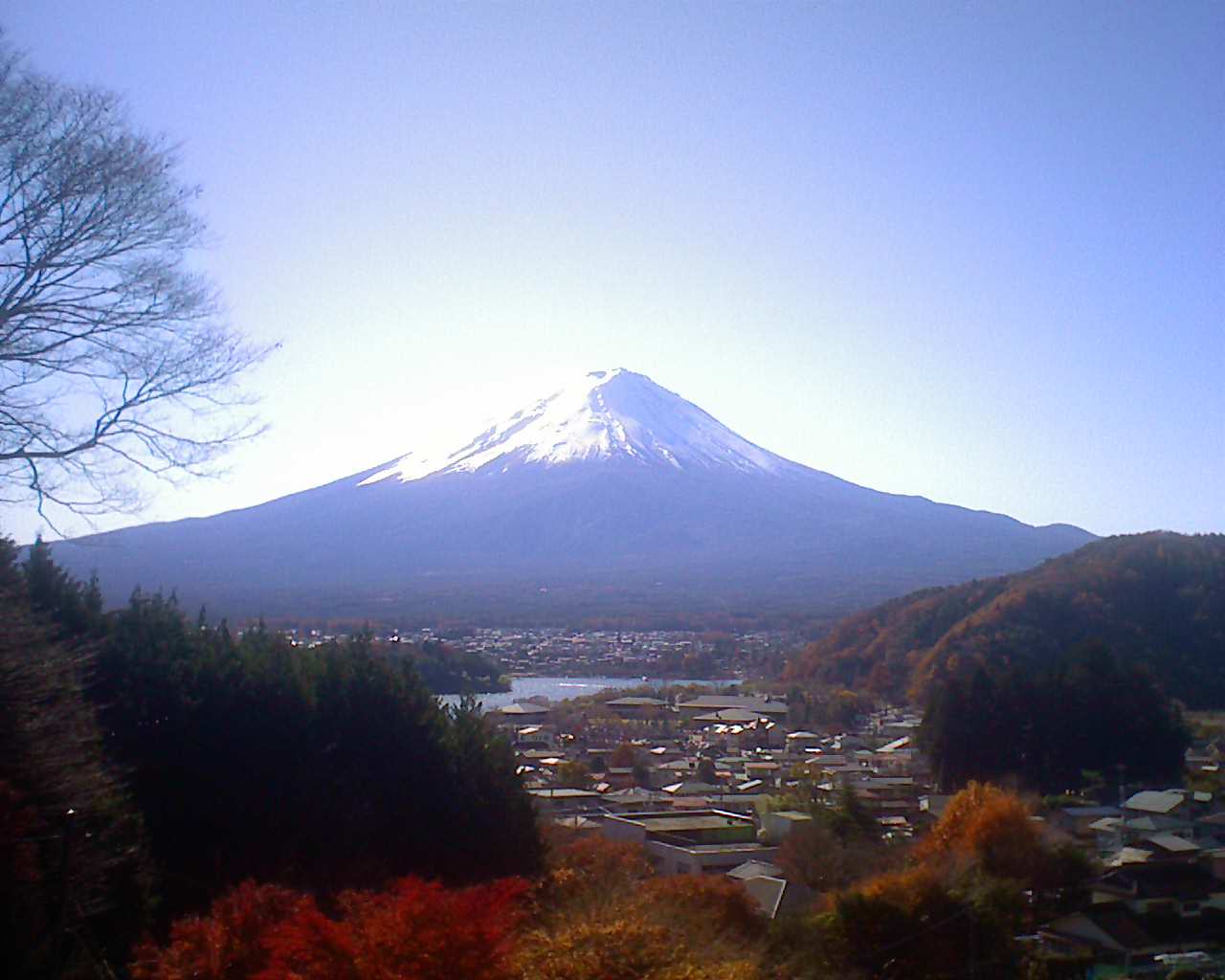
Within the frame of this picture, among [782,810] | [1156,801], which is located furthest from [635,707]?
[1156,801]

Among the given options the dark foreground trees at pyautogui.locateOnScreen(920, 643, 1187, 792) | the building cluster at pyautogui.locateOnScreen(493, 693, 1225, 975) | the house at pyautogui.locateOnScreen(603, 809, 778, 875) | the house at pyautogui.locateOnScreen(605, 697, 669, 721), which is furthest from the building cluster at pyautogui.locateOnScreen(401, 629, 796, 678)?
the house at pyautogui.locateOnScreen(603, 809, 778, 875)

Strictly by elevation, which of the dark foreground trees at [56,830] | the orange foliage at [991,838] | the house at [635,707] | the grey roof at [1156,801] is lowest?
the grey roof at [1156,801]

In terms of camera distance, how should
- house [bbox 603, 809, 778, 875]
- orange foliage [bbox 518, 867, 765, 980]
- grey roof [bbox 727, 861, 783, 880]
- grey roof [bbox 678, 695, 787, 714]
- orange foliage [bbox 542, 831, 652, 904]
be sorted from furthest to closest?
grey roof [bbox 678, 695, 787, 714] → house [bbox 603, 809, 778, 875] → grey roof [bbox 727, 861, 783, 880] → orange foliage [bbox 542, 831, 652, 904] → orange foliage [bbox 518, 867, 765, 980]

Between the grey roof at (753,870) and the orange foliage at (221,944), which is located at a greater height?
the orange foliage at (221,944)

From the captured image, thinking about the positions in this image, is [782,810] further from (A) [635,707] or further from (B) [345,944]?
(B) [345,944]

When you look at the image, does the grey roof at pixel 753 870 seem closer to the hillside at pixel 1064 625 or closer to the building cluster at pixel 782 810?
the building cluster at pixel 782 810

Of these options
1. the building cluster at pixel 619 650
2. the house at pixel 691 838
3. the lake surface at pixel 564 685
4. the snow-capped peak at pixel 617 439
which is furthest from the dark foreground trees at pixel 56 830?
the snow-capped peak at pixel 617 439

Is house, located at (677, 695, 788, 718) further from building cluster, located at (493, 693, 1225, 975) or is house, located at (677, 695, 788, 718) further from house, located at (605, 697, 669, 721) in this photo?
house, located at (605, 697, 669, 721)

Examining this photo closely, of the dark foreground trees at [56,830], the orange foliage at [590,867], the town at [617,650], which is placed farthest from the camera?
the town at [617,650]

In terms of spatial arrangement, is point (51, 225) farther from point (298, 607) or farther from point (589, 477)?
point (589, 477)
